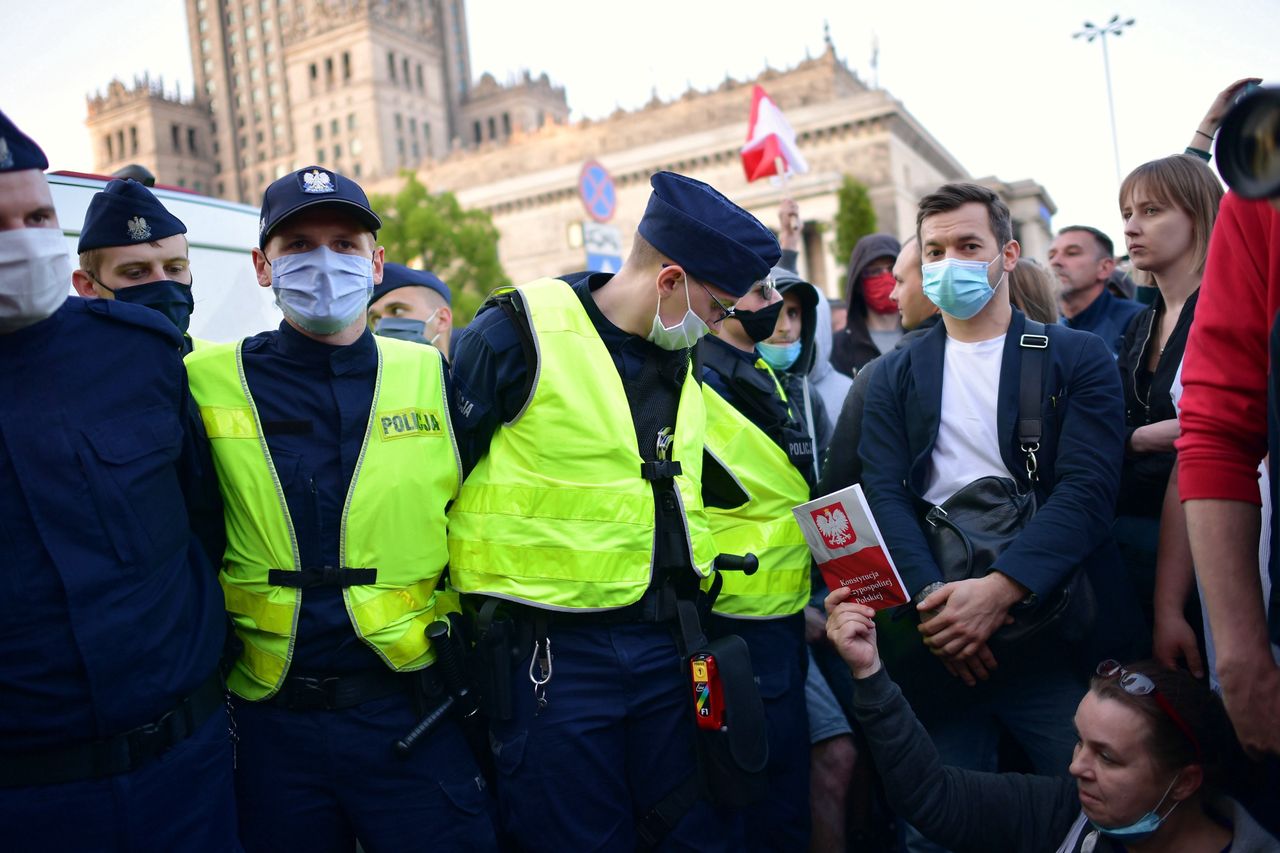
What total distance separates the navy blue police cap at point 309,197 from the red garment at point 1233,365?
2.07m

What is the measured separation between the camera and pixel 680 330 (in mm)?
2861

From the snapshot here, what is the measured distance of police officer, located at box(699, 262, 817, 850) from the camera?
321cm

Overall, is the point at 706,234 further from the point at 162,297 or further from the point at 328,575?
the point at 162,297

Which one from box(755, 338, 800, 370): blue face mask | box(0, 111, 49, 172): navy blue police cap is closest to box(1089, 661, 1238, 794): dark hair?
box(755, 338, 800, 370): blue face mask

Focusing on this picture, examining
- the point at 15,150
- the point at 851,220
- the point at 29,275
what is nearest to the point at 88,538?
the point at 29,275

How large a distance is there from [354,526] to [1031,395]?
6.79 feet

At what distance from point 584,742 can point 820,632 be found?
1574mm

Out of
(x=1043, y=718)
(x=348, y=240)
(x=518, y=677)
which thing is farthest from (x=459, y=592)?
(x=1043, y=718)

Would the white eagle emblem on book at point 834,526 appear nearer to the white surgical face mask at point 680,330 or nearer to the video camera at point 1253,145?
the white surgical face mask at point 680,330

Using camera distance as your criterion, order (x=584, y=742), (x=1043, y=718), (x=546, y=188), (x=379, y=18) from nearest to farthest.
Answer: (x=584, y=742) < (x=1043, y=718) < (x=546, y=188) < (x=379, y=18)

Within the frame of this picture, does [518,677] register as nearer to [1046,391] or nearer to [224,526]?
[224,526]

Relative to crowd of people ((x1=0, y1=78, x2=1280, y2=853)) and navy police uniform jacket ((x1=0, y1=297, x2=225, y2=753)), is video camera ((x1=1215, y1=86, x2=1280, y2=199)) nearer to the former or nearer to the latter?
crowd of people ((x1=0, y1=78, x2=1280, y2=853))

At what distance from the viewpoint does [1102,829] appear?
2594 millimetres

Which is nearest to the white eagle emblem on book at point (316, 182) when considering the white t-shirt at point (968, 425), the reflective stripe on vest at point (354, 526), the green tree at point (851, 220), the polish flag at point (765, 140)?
the reflective stripe on vest at point (354, 526)
